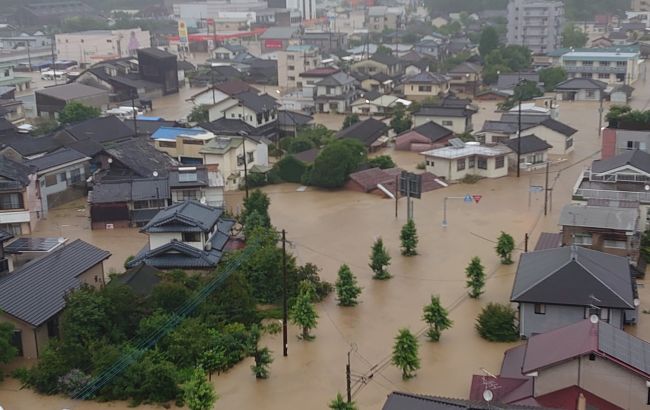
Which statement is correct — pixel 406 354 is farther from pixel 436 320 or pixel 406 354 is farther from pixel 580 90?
pixel 580 90

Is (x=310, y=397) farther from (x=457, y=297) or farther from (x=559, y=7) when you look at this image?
(x=559, y=7)

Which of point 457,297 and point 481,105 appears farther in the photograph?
point 481,105

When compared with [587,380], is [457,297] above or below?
below

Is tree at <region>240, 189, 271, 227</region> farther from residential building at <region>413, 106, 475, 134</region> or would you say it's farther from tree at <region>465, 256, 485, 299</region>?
residential building at <region>413, 106, 475, 134</region>

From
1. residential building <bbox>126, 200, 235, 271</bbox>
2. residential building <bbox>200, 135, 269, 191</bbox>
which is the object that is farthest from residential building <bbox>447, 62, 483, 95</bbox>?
residential building <bbox>126, 200, 235, 271</bbox>

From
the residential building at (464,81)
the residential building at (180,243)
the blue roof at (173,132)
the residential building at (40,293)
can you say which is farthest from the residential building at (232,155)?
the residential building at (464,81)

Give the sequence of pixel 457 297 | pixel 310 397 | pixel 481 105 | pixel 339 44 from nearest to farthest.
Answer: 1. pixel 310 397
2. pixel 457 297
3. pixel 481 105
4. pixel 339 44

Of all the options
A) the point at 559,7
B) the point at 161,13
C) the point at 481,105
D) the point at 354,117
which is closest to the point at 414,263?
the point at 354,117

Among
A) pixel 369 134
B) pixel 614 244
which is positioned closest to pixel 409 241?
pixel 614 244
